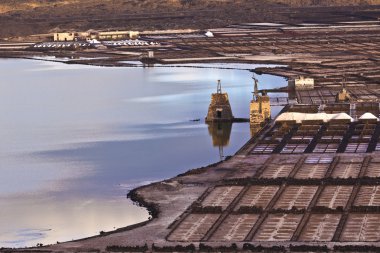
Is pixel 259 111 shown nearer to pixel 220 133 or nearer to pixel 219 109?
pixel 220 133

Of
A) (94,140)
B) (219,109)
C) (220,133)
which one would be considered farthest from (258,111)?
(94,140)

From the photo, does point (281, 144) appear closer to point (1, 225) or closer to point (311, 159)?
point (311, 159)

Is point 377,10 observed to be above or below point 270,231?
below

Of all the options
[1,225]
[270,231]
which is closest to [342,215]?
[270,231]

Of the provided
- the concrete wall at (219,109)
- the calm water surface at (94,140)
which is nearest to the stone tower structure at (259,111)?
the calm water surface at (94,140)

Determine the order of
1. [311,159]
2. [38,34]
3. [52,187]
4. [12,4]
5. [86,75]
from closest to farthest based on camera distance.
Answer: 1. [52,187]
2. [311,159]
3. [86,75]
4. [38,34]
5. [12,4]

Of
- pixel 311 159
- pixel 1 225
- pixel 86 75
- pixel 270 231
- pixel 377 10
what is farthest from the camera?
pixel 377 10

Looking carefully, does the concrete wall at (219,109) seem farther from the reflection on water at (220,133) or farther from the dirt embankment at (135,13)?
the dirt embankment at (135,13)
